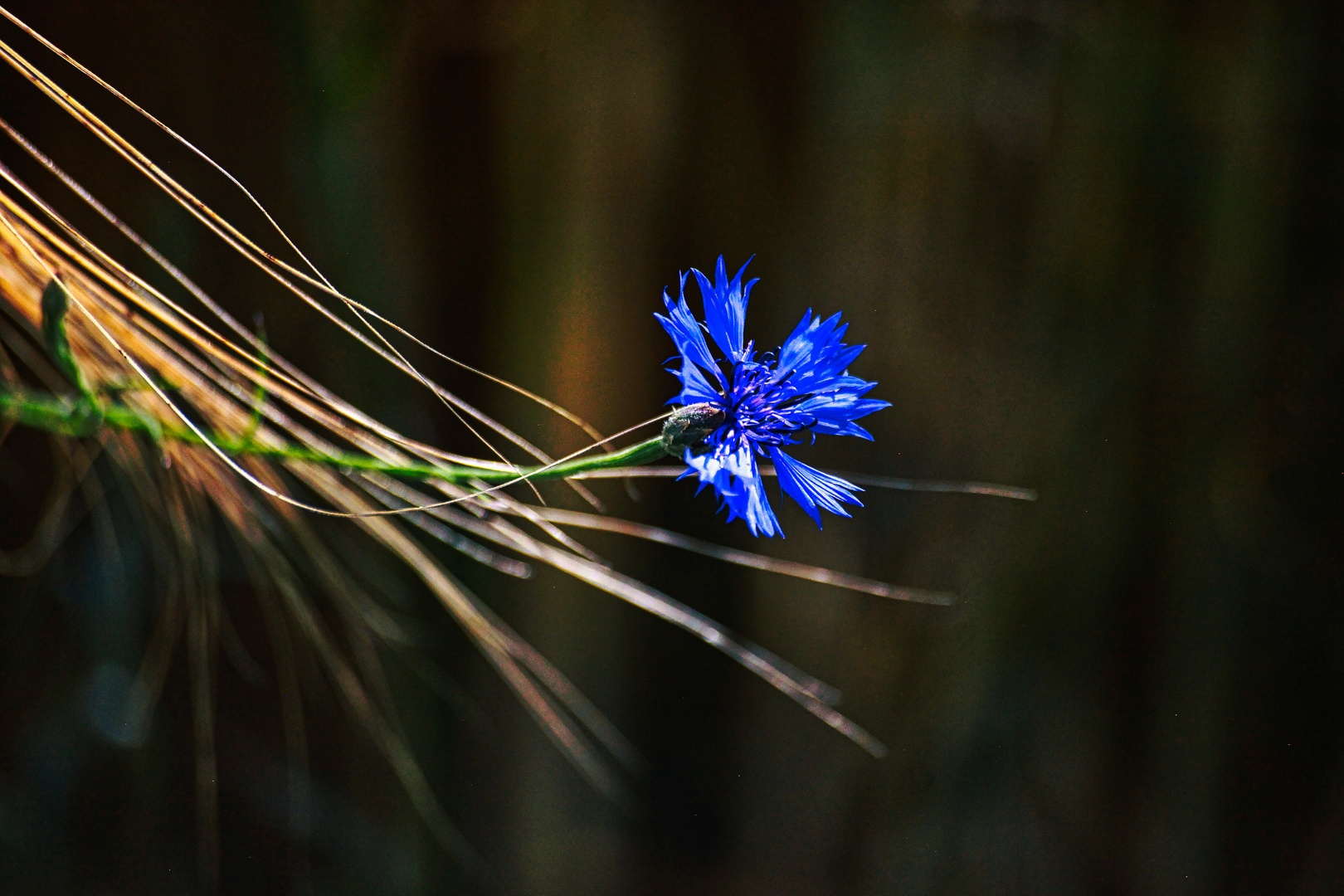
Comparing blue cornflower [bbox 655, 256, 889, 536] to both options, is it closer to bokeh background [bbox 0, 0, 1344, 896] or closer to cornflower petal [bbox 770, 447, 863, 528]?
cornflower petal [bbox 770, 447, 863, 528]

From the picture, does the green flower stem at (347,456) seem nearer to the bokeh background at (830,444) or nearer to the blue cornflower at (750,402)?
the blue cornflower at (750,402)

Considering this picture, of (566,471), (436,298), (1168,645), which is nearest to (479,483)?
(566,471)

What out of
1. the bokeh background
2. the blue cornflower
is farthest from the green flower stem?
the bokeh background

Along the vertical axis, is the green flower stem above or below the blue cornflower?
below

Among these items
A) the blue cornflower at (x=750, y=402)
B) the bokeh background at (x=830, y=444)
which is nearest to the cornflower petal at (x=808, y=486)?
the blue cornflower at (x=750, y=402)

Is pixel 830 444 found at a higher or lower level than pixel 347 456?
higher

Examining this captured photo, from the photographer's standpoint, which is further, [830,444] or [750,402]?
[830,444]

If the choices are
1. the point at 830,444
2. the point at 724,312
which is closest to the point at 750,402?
the point at 724,312

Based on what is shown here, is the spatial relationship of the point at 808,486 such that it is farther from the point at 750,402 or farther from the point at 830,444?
the point at 830,444
